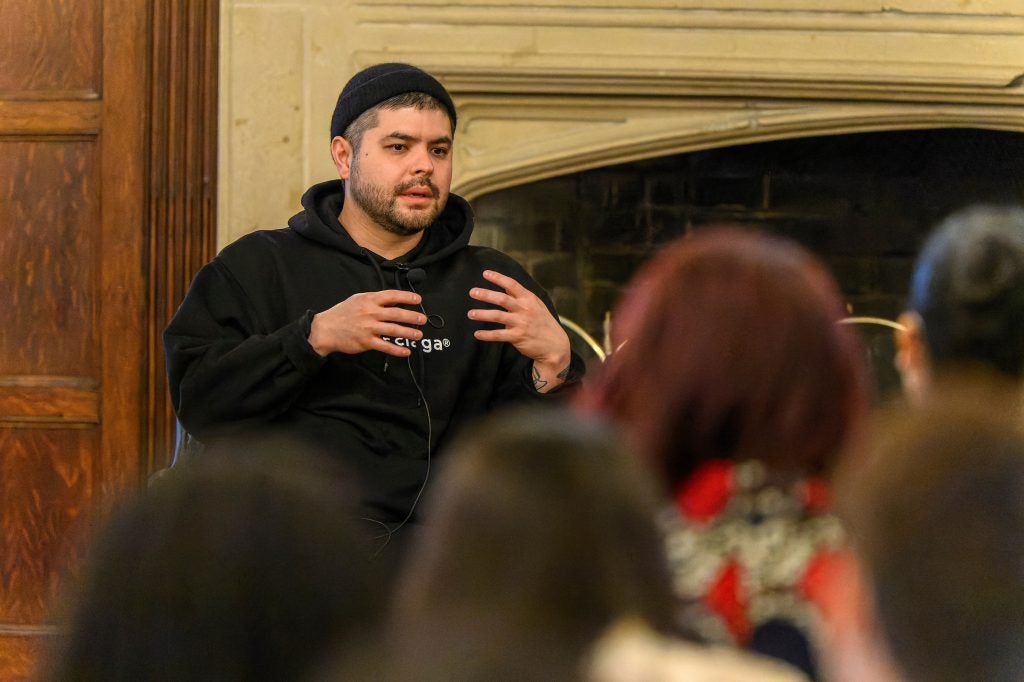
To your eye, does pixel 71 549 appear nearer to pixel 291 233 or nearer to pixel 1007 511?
pixel 291 233

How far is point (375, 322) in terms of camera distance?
216 cm

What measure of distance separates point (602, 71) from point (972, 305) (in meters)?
1.94

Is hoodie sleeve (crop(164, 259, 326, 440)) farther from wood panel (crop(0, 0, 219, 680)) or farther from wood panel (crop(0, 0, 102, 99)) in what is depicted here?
wood panel (crop(0, 0, 102, 99))

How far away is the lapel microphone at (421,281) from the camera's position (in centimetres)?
239

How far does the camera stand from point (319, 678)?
85 centimetres

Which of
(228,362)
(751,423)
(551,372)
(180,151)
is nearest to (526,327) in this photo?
(551,372)

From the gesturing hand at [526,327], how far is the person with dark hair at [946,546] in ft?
4.42

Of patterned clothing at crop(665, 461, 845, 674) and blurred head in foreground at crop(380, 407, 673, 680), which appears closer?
blurred head in foreground at crop(380, 407, 673, 680)

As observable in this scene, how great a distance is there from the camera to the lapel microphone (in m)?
2.39

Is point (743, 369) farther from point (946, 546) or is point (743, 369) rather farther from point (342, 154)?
point (342, 154)

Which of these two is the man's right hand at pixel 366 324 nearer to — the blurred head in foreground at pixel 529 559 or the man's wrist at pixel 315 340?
the man's wrist at pixel 315 340

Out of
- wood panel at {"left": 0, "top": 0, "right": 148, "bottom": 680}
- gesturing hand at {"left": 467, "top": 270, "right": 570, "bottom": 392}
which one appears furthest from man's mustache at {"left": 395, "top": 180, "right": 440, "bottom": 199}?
wood panel at {"left": 0, "top": 0, "right": 148, "bottom": 680}

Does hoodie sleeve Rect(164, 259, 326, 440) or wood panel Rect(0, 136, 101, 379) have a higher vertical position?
wood panel Rect(0, 136, 101, 379)

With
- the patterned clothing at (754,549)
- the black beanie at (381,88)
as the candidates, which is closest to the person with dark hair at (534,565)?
the patterned clothing at (754,549)
